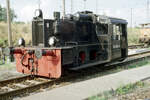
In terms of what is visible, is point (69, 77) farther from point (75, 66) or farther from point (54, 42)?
point (54, 42)

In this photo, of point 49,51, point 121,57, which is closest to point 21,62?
point 49,51

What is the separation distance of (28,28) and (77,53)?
21.0 metres

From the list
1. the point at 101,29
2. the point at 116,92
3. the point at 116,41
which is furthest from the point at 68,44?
the point at 116,92

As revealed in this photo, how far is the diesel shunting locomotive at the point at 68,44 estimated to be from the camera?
6.78m

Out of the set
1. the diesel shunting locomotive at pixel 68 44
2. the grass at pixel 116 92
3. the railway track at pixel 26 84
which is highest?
the diesel shunting locomotive at pixel 68 44

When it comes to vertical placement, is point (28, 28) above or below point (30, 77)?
above

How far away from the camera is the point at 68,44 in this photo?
313 inches

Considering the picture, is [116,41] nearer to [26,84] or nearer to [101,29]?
[101,29]

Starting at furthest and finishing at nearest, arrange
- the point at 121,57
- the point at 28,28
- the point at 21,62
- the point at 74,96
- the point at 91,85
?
the point at 28,28
the point at 121,57
the point at 21,62
the point at 91,85
the point at 74,96

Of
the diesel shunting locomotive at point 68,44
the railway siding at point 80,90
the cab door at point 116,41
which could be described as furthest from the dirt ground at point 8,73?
the cab door at point 116,41

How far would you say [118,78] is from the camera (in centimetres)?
670

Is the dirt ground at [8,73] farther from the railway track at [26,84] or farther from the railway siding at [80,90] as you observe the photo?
the railway siding at [80,90]

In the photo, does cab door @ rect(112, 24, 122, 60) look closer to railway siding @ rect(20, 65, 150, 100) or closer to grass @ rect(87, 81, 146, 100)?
railway siding @ rect(20, 65, 150, 100)

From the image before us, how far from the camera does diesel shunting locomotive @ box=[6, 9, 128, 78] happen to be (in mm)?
6781
